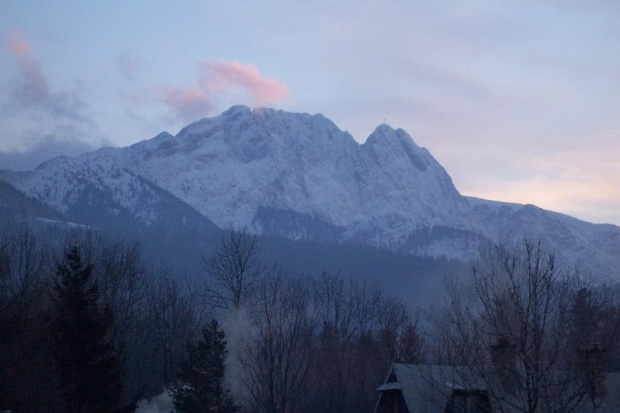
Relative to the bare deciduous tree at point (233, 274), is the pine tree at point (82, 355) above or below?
below

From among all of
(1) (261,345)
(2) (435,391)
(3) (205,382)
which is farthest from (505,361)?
(1) (261,345)

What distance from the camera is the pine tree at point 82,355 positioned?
3309cm

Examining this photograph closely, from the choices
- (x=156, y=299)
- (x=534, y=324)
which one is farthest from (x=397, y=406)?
(x=156, y=299)

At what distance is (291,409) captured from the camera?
170 feet

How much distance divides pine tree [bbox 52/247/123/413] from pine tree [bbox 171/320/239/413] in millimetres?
7613

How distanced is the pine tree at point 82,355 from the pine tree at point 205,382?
7.61 m

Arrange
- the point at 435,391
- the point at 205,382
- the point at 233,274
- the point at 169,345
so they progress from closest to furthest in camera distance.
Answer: the point at 435,391, the point at 205,382, the point at 233,274, the point at 169,345

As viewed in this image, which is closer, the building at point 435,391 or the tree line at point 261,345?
the tree line at point 261,345

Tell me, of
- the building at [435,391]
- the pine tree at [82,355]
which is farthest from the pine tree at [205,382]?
the pine tree at [82,355]

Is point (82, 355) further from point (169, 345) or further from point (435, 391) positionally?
point (169, 345)

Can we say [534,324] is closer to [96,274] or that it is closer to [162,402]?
[162,402]

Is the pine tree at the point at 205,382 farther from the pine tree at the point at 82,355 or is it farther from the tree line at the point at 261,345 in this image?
the pine tree at the point at 82,355

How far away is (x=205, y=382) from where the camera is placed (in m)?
41.7

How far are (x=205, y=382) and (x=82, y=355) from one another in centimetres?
940
